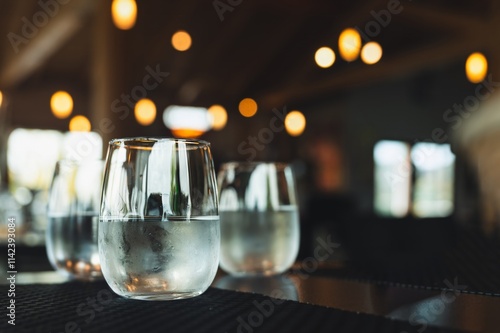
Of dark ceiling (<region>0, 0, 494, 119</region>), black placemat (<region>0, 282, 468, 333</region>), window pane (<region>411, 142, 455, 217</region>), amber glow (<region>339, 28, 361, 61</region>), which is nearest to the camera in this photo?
black placemat (<region>0, 282, 468, 333</region>)

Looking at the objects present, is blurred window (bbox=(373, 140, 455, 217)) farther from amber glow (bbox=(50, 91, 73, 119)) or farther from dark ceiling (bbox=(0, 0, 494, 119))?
amber glow (bbox=(50, 91, 73, 119))

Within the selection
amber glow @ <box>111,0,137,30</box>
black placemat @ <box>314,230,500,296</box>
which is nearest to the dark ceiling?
amber glow @ <box>111,0,137,30</box>

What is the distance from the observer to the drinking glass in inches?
30.1

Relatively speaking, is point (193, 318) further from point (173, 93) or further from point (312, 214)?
point (173, 93)

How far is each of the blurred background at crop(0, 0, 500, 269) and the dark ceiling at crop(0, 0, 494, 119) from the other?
22mm

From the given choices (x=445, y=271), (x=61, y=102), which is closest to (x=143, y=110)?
(x=61, y=102)

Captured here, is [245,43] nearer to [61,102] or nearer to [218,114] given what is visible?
[218,114]

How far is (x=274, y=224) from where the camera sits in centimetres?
82

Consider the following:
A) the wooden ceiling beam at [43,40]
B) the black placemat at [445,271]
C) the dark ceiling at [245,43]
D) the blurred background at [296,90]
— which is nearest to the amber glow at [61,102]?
the blurred background at [296,90]

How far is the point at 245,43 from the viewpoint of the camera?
8.26 m

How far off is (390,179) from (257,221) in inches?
318

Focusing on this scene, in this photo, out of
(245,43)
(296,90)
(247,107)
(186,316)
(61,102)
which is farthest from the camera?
(247,107)

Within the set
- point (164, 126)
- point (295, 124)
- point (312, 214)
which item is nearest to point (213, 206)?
point (312, 214)

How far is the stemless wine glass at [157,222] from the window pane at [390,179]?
8.27 m
